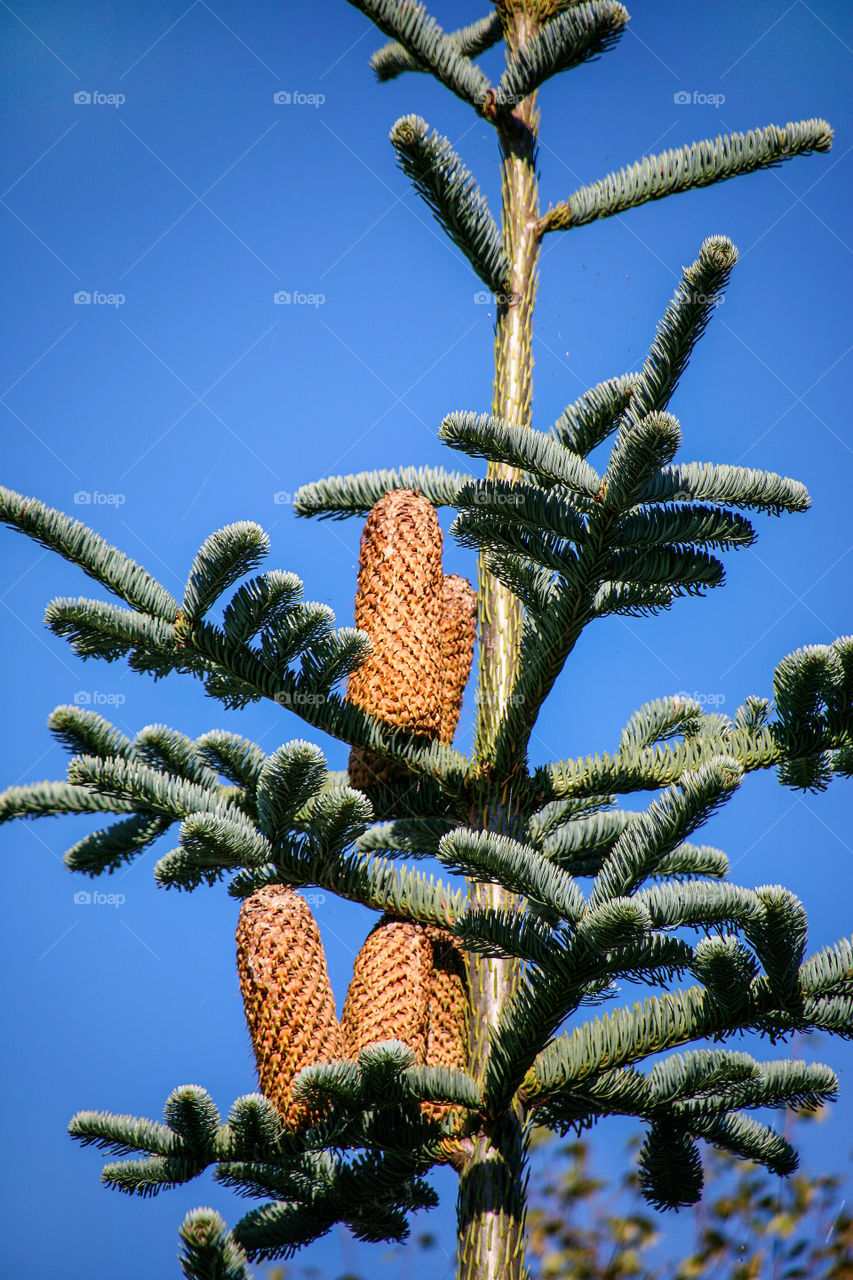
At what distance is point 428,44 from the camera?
3.11m

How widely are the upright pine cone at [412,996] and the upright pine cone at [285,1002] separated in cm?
12

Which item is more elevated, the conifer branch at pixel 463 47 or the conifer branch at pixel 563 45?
the conifer branch at pixel 463 47

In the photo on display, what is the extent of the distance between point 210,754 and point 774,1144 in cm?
202

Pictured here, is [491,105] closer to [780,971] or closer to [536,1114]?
[780,971]

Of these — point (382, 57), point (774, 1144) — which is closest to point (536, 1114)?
point (774, 1144)

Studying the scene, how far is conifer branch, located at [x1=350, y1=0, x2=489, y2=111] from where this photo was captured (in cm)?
309

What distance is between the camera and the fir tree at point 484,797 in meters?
2.13

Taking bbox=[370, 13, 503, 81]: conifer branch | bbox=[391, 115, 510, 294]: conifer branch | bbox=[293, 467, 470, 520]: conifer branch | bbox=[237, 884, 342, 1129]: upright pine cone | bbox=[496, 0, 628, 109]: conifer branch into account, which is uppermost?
bbox=[370, 13, 503, 81]: conifer branch

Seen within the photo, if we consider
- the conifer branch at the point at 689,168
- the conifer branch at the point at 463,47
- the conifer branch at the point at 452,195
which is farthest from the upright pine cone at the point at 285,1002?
the conifer branch at the point at 463,47

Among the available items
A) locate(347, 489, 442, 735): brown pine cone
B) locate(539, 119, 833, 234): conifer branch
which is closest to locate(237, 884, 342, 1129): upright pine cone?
locate(347, 489, 442, 735): brown pine cone

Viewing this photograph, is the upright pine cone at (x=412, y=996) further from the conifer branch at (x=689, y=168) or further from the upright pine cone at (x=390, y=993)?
the conifer branch at (x=689, y=168)

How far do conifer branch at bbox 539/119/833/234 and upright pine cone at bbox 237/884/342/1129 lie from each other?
221 cm

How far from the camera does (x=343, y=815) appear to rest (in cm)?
238

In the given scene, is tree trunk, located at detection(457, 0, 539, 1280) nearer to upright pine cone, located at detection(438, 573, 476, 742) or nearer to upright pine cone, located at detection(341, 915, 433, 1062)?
upright pine cone, located at detection(438, 573, 476, 742)
